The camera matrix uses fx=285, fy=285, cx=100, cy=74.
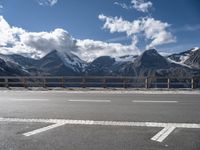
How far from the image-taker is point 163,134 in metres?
7.47

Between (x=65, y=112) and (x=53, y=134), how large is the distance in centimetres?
368

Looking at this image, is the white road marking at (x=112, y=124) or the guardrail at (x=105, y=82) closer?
the white road marking at (x=112, y=124)

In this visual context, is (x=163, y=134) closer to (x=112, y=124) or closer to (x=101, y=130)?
(x=101, y=130)

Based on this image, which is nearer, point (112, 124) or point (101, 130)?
point (101, 130)

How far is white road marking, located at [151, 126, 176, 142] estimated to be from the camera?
22.8ft

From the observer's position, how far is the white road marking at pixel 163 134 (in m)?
6.96

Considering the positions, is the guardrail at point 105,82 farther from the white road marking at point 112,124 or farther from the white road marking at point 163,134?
the white road marking at point 163,134

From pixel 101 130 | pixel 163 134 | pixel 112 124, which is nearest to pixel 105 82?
pixel 112 124

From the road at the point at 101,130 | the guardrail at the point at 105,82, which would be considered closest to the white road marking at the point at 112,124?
the road at the point at 101,130

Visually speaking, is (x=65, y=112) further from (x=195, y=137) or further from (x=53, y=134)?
(x=195, y=137)

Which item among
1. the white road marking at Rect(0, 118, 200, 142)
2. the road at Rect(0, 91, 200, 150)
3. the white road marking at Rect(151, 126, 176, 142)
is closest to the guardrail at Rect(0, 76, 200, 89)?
the road at Rect(0, 91, 200, 150)

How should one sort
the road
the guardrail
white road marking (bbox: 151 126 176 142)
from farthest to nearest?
the guardrail < white road marking (bbox: 151 126 176 142) < the road

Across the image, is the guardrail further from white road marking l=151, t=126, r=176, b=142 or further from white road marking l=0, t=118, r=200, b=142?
white road marking l=151, t=126, r=176, b=142

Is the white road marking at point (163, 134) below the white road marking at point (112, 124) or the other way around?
below
